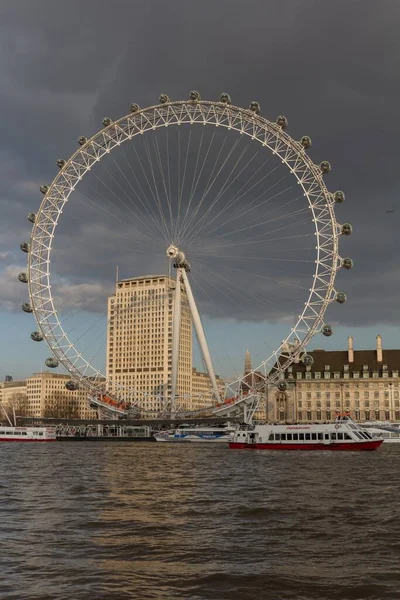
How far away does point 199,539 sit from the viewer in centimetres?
2144

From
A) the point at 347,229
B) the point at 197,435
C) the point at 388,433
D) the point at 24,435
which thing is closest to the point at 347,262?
the point at 347,229

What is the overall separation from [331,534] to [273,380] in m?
66.4

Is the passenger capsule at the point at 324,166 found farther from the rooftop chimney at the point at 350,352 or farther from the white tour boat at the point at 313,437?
the rooftop chimney at the point at 350,352

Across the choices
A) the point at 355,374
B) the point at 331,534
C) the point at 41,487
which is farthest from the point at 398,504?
the point at 355,374

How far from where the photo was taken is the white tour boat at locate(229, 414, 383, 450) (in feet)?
247

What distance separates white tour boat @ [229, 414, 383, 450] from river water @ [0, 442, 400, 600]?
34970 millimetres

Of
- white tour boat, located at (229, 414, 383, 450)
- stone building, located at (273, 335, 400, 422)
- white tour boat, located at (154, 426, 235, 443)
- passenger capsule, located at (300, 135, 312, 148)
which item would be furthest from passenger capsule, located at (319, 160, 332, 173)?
stone building, located at (273, 335, 400, 422)

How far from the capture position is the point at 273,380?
88.6 meters

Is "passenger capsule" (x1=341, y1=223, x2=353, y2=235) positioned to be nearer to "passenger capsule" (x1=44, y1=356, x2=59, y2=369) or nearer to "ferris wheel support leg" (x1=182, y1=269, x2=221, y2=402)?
"ferris wheel support leg" (x1=182, y1=269, x2=221, y2=402)

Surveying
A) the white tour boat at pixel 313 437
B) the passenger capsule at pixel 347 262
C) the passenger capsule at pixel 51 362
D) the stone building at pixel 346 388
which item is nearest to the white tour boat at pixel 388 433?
the white tour boat at pixel 313 437

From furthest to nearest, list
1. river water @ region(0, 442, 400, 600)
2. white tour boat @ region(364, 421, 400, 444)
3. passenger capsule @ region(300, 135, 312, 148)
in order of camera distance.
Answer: white tour boat @ region(364, 421, 400, 444) < passenger capsule @ region(300, 135, 312, 148) < river water @ region(0, 442, 400, 600)

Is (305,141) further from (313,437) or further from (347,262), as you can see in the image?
(313,437)

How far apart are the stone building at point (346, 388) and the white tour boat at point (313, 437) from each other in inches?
2640

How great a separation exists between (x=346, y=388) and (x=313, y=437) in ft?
228
